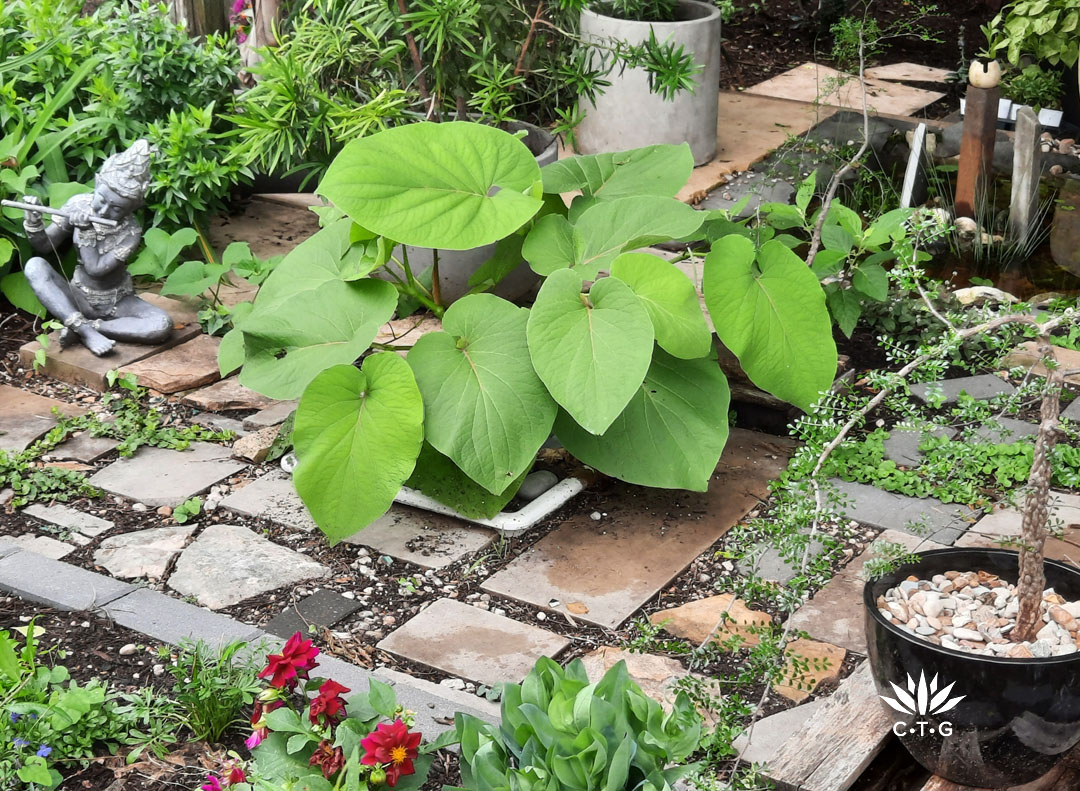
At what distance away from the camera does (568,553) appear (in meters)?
2.81

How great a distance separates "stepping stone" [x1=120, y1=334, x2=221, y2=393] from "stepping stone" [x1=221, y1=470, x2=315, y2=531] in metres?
0.61

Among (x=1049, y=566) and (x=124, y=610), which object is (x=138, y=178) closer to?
(x=124, y=610)

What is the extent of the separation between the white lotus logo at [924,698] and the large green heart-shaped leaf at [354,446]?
3.89 ft

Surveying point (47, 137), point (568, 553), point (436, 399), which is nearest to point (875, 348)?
point (568, 553)

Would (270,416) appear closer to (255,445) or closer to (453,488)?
(255,445)

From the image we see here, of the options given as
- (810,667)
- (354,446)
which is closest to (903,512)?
(810,667)

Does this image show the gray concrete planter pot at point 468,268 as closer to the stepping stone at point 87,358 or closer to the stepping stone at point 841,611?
the stepping stone at point 87,358

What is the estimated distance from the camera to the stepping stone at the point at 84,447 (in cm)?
321

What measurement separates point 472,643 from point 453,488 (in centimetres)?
52

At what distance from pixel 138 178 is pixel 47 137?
72 cm

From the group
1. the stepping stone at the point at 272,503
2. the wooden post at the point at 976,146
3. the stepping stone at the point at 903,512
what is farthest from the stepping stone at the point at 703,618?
the wooden post at the point at 976,146

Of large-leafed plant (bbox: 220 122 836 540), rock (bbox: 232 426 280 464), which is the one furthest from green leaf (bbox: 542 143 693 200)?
rock (bbox: 232 426 280 464)

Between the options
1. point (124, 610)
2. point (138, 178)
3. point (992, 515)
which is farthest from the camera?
point (138, 178)

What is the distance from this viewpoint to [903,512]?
288 cm
